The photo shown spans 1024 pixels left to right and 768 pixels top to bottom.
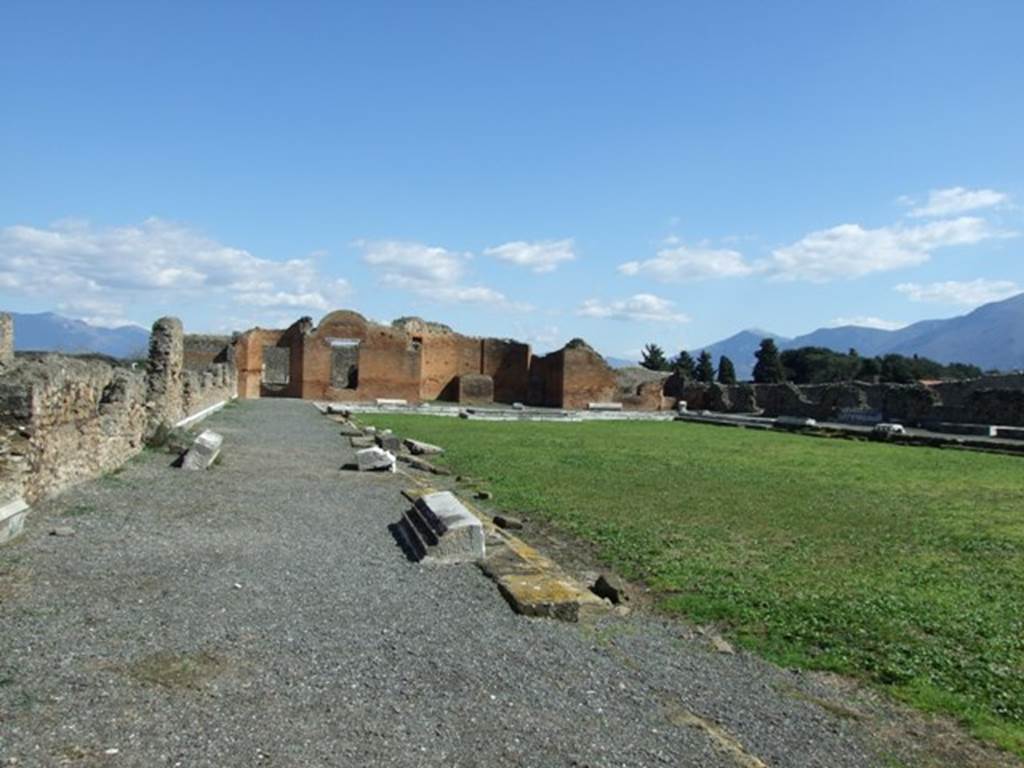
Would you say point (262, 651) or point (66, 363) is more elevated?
point (66, 363)

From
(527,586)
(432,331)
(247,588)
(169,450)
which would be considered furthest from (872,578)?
(432,331)

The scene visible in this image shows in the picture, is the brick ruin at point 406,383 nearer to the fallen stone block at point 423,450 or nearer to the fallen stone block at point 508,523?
the fallen stone block at point 423,450

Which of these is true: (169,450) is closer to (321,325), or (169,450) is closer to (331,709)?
(331,709)

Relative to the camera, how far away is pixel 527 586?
5.48m

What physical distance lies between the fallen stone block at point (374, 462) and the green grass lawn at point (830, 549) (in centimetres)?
148

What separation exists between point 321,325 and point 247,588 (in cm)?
3731

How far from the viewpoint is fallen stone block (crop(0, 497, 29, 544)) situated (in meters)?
6.16

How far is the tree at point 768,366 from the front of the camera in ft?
229

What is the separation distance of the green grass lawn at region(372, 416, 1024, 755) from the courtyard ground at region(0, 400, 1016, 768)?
58 centimetres

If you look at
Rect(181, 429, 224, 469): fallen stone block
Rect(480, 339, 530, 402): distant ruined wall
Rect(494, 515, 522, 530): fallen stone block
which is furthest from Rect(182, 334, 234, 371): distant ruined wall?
Rect(494, 515, 522, 530): fallen stone block

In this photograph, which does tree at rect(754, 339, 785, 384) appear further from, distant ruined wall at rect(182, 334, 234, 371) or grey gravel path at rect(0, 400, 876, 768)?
grey gravel path at rect(0, 400, 876, 768)

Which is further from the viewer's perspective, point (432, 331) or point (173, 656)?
Answer: point (432, 331)

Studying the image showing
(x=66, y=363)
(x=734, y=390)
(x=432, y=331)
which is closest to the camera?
(x=66, y=363)

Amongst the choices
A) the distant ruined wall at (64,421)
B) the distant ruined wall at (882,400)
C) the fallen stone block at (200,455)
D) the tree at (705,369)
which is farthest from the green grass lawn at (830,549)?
the tree at (705,369)
